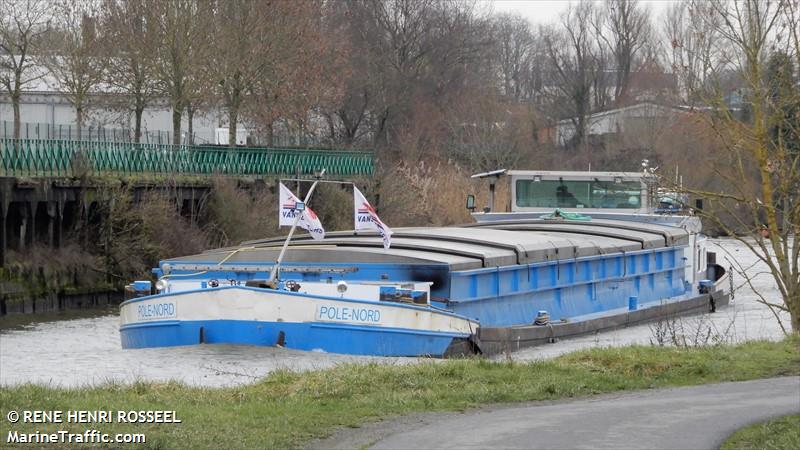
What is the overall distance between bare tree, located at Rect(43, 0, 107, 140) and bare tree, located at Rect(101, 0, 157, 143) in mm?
513

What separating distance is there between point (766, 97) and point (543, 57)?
88073mm

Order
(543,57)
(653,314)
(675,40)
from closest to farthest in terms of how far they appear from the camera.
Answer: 1. (675,40)
2. (653,314)
3. (543,57)

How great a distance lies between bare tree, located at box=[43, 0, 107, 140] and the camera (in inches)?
1881

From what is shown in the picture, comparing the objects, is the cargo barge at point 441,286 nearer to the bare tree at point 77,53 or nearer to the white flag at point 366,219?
the white flag at point 366,219

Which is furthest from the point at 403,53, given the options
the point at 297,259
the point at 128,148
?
the point at 297,259

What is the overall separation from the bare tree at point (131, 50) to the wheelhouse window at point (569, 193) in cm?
1868

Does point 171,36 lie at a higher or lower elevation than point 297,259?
higher

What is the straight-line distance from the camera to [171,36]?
45938 mm

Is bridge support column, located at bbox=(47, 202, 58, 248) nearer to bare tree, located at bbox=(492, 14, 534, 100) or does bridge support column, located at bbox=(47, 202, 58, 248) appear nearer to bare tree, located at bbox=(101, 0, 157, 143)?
bare tree, located at bbox=(101, 0, 157, 143)

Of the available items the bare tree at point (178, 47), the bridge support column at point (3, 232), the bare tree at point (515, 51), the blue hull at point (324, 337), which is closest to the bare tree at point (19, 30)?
the bare tree at point (178, 47)

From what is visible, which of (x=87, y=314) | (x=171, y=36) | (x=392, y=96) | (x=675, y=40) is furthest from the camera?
(x=392, y=96)

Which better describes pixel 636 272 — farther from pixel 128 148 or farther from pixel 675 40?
→ pixel 128 148

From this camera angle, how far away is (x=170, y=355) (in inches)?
838

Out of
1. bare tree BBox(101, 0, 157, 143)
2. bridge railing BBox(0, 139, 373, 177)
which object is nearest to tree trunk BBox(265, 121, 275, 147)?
bridge railing BBox(0, 139, 373, 177)
